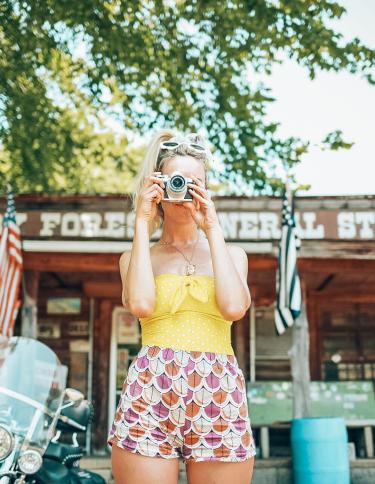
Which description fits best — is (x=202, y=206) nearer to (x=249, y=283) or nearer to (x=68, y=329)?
(x=249, y=283)

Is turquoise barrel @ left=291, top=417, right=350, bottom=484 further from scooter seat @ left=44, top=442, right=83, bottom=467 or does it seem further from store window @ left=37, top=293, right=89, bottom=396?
store window @ left=37, top=293, right=89, bottom=396

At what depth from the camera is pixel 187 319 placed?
196 centimetres

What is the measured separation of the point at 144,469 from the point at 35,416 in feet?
5.34

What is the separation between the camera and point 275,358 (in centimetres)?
1035

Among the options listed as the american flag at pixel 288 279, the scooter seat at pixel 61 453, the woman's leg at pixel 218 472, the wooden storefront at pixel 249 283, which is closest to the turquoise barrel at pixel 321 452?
the american flag at pixel 288 279

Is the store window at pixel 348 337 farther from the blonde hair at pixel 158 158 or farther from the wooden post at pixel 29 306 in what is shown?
the blonde hair at pixel 158 158

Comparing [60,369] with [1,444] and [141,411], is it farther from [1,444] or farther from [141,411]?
[141,411]

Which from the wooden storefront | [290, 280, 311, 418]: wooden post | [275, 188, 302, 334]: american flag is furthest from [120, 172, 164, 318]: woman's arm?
[290, 280, 311, 418]: wooden post

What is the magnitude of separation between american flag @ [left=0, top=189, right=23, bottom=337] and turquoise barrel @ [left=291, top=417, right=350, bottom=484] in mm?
3418

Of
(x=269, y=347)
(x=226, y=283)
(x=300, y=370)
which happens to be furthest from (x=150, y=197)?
(x=269, y=347)

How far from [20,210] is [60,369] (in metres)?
4.49

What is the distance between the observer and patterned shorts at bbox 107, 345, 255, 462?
1.82m

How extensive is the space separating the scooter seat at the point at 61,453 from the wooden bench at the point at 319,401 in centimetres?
608

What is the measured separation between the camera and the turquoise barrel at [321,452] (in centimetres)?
693
